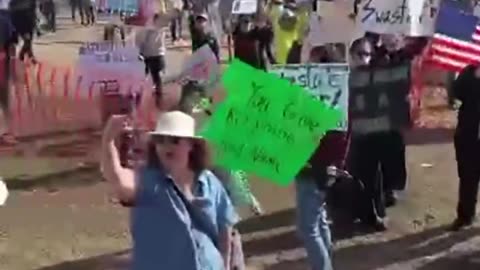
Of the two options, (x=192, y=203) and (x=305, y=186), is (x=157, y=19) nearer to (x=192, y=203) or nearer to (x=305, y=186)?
(x=305, y=186)

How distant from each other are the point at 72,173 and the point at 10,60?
10.8 ft

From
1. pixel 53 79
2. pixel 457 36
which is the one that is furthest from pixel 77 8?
pixel 457 36

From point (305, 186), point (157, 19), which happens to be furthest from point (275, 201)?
point (157, 19)

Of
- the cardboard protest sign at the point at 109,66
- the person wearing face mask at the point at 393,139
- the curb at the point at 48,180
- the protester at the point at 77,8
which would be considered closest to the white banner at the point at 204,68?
the cardboard protest sign at the point at 109,66

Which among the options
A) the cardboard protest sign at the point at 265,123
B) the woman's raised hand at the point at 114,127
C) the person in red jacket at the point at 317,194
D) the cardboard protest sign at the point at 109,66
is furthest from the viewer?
the cardboard protest sign at the point at 109,66

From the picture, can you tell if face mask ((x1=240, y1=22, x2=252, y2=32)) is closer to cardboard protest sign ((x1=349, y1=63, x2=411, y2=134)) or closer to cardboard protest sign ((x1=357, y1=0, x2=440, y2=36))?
cardboard protest sign ((x1=349, y1=63, x2=411, y2=134))

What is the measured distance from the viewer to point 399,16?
7613 mm

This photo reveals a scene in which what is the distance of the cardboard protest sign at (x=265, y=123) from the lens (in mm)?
5430

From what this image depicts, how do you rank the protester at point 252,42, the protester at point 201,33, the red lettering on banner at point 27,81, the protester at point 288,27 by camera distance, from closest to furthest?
the protester at point 201,33, the protester at point 288,27, the protester at point 252,42, the red lettering on banner at point 27,81

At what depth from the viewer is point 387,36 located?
834 cm

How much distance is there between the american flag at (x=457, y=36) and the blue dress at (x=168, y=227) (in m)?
4.22

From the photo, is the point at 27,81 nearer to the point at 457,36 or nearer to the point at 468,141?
the point at 457,36

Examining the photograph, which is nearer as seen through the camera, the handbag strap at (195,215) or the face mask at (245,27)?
the handbag strap at (195,215)

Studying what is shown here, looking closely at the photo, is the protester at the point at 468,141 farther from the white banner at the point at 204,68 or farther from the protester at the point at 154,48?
the protester at the point at 154,48
